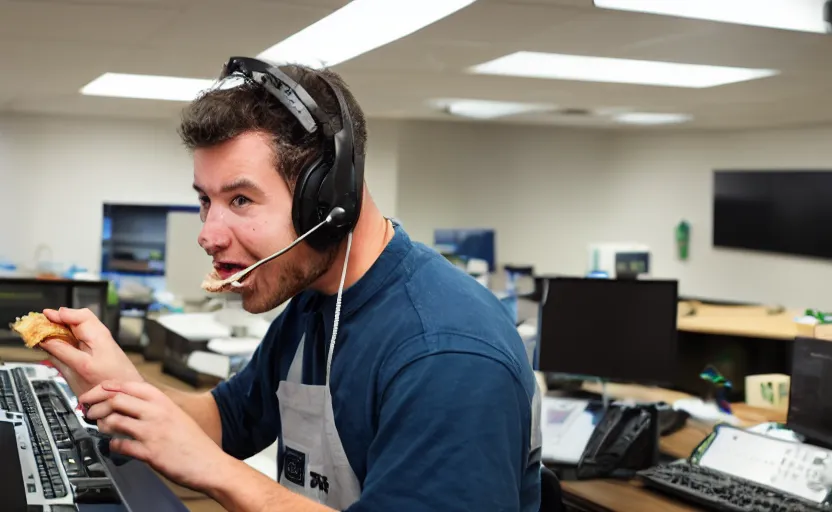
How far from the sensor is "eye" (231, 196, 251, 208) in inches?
46.1

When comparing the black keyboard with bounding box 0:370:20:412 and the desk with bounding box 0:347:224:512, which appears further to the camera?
the desk with bounding box 0:347:224:512

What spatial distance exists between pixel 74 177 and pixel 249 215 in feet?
18.5

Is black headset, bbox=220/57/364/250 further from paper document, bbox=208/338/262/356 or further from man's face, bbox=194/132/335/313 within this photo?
paper document, bbox=208/338/262/356

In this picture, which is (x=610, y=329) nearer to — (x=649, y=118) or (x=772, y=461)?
(x=772, y=461)

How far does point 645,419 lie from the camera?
2537mm

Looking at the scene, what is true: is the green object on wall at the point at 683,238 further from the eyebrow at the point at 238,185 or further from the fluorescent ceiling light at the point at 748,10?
the eyebrow at the point at 238,185

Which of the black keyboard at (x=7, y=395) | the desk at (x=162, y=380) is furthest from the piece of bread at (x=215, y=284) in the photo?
the black keyboard at (x=7, y=395)

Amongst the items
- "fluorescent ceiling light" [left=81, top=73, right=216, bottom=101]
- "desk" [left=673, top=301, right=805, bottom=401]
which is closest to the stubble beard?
"fluorescent ceiling light" [left=81, top=73, right=216, bottom=101]

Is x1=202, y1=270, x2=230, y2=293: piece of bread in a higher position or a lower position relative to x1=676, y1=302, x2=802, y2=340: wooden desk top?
higher

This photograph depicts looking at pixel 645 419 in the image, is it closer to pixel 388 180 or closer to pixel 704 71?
pixel 704 71

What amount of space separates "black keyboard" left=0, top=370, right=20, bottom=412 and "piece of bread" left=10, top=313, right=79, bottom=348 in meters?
0.51

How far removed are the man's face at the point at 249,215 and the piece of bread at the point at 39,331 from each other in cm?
26

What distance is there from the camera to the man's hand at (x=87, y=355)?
126 centimetres

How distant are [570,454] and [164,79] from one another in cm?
319
